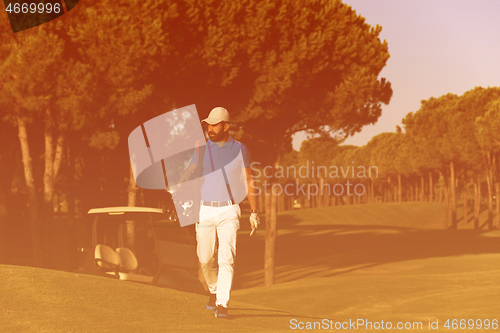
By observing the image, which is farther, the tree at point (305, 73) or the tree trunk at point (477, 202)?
the tree trunk at point (477, 202)

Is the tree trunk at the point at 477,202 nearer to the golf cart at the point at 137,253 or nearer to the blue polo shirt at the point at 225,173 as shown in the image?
the golf cart at the point at 137,253

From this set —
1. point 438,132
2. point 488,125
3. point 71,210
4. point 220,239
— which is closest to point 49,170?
point 71,210

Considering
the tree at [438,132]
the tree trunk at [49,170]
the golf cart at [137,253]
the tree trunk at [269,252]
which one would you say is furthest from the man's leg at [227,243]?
the tree at [438,132]

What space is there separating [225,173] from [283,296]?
31.5 ft

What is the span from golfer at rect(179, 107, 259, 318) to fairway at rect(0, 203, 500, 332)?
2.54 feet

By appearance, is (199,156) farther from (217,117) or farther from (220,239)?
(220,239)

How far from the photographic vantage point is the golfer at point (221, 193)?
6391 millimetres

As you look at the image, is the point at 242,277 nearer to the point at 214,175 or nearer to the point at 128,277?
the point at 128,277

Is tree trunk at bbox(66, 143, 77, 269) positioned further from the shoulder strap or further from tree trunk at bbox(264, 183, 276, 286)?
the shoulder strap

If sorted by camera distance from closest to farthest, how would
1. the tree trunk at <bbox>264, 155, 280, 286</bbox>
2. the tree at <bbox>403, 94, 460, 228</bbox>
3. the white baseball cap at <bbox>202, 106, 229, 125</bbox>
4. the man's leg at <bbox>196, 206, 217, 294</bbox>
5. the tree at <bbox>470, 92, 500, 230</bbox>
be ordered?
the white baseball cap at <bbox>202, 106, 229, 125</bbox> < the man's leg at <bbox>196, 206, 217, 294</bbox> < the tree trunk at <bbox>264, 155, 280, 286</bbox> < the tree at <bbox>470, 92, 500, 230</bbox> < the tree at <bbox>403, 94, 460, 228</bbox>

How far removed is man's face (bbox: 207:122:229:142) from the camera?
6.42 meters

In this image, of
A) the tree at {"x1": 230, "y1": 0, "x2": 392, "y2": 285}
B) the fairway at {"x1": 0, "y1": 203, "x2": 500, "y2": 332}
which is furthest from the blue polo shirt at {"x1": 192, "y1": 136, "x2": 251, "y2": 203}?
the tree at {"x1": 230, "y1": 0, "x2": 392, "y2": 285}

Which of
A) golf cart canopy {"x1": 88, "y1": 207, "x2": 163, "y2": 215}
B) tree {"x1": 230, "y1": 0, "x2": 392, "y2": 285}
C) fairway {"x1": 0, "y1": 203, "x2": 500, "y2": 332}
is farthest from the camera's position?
tree {"x1": 230, "y1": 0, "x2": 392, "y2": 285}

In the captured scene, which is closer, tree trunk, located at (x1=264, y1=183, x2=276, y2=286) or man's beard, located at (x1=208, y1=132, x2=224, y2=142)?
man's beard, located at (x1=208, y1=132, x2=224, y2=142)
